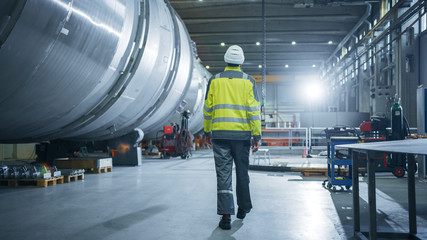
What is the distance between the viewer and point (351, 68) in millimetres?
20547

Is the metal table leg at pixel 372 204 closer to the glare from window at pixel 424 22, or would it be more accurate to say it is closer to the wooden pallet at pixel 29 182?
the wooden pallet at pixel 29 182

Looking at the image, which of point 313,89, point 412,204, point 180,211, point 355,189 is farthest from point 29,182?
point 313,89

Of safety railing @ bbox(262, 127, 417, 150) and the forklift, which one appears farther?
the forklift

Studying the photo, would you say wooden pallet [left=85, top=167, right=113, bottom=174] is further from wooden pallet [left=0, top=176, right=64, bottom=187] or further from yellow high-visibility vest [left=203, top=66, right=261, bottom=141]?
yellow high-visibility vest [left=203, top=66, right=261, bottom=141]

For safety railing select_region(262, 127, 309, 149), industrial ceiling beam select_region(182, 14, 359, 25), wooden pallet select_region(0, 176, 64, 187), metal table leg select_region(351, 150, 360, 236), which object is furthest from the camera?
industrial ceiling beam select_region(182, 14, 359, 25)

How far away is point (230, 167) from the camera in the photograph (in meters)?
3.39

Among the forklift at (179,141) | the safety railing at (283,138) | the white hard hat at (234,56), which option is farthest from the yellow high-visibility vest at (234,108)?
the forklift at (179,141)

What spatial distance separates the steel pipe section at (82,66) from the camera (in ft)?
12.0

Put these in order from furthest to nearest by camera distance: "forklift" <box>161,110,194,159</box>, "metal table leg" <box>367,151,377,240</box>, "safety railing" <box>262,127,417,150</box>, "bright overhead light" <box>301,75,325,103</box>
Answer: "bright overhead light" <box>301,75,325,103</box>
"forklift" <box>161,110,194,159</box>
"safety railing" <box>262,127,417,150</box>
"metal table leg" <box>367,151,377,240</box>

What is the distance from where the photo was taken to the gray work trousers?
3293 mm

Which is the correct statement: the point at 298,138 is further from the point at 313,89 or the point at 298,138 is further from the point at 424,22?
the point at 313,89

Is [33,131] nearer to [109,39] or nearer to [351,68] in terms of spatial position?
[109,39]

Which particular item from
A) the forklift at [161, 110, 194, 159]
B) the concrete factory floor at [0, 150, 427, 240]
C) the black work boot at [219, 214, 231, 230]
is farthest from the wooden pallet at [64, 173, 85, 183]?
the forklift at [161, 110, 194, 159]

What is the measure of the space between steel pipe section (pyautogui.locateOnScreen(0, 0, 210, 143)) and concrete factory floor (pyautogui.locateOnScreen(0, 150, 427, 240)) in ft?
3.66
